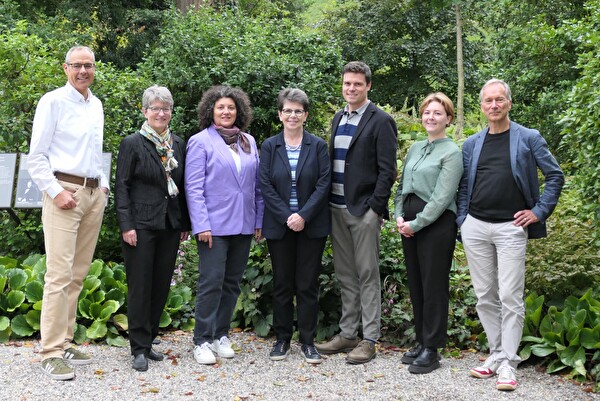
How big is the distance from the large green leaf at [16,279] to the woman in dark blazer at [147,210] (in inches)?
60.6

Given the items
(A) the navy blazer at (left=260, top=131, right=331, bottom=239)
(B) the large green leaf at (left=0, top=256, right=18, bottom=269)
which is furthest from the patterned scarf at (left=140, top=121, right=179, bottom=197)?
(B) the large green leaf at (left=0, top=256, right=18, bottom=269)

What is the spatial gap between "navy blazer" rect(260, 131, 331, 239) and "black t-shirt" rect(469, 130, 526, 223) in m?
1.16

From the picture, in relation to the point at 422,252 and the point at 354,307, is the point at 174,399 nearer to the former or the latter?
the point at 354,307

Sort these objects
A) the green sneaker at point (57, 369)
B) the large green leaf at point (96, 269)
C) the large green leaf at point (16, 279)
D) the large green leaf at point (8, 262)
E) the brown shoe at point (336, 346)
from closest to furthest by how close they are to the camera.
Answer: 1. the green sneaker at point (57, 369)
2. the brown shoe at point (336, 346)
3. the large green leaf at point (16, 279)
4. the large green leaf at point (96, 269)
5. the large green leaf at point (8, 262)

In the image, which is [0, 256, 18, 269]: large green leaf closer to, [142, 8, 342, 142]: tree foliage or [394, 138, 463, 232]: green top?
[142, 8, 342, 142]: tree foliage

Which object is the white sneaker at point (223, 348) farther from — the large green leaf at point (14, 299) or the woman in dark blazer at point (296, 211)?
the large green leaf at point (14, 299)

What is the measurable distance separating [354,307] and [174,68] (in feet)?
15.0

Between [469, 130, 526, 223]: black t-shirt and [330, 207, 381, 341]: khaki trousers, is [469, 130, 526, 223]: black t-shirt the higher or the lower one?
the higher one

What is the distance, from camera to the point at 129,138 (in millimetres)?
5211

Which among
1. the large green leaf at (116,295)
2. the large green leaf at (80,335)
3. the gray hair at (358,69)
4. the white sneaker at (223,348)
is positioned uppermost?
the gray hair at (358,69)

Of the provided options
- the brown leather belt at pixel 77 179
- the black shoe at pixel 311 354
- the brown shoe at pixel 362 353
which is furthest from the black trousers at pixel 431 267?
the brown leather belt at pixel 77 179

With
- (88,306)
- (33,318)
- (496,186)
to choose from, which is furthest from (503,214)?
(33,318)

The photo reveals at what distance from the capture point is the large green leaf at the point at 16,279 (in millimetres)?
6223

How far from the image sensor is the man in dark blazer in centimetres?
547
